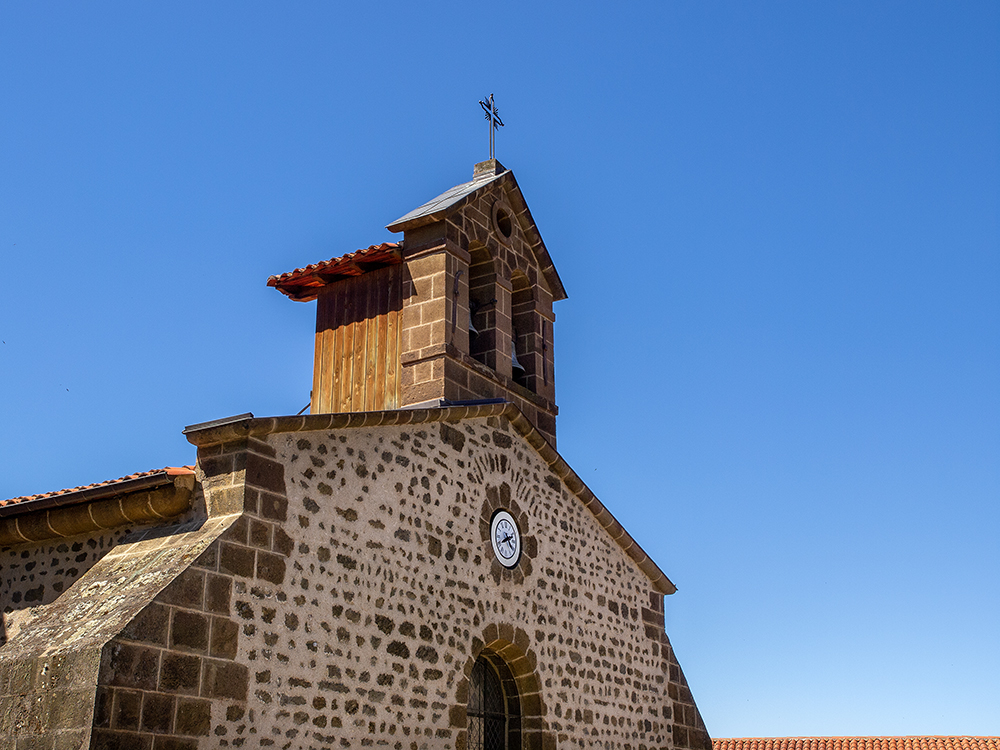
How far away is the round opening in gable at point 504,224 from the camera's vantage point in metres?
13.3

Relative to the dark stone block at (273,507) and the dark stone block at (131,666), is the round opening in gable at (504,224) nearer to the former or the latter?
the dark stone block at (273,507)

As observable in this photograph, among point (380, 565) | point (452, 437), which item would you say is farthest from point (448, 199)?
point (380, 565)

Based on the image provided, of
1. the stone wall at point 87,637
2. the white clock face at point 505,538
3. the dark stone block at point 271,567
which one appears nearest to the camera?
the stone wall at point 87,637

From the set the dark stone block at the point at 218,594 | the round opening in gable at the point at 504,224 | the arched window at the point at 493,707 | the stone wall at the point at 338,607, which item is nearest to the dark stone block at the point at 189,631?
the stone wall at the point at 338,607

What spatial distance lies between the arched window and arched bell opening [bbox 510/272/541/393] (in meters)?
3.62

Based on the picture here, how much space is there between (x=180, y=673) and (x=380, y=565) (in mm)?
2346

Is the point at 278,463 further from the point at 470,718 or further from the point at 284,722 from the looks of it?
the point at 470,718

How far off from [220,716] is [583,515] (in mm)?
5859

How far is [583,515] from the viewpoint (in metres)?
12.6

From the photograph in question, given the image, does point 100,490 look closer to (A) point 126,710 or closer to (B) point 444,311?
(A) point 126,710

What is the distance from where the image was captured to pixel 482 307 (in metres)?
12.8

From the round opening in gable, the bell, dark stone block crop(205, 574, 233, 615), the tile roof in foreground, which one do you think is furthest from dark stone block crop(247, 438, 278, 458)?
the tile roof in foreground

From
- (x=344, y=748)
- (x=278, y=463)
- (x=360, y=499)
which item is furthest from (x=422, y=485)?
(x=344, y=748)

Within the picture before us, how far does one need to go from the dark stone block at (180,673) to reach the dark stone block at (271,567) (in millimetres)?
909
